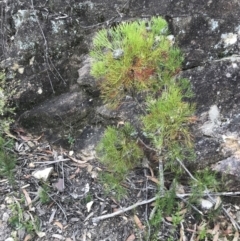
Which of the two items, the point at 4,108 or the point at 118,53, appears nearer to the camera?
the point at 118,53

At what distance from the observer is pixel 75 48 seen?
9.89 feet

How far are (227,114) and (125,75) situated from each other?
A: 38.5 inches

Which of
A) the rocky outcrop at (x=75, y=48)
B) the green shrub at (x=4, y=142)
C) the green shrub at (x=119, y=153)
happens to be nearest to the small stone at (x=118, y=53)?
the green shrub at (x=119, y=153)

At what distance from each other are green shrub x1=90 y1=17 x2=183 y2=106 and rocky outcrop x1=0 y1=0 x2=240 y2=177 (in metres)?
0.70

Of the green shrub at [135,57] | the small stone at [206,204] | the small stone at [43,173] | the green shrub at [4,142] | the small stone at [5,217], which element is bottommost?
the small stone at [206,204]

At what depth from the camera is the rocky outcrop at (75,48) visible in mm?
2734

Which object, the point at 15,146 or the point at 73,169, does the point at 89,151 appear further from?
the point at 15,146

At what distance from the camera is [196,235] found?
240 cm

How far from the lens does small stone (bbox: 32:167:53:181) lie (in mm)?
2645

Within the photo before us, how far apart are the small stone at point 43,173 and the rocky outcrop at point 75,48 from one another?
30cm

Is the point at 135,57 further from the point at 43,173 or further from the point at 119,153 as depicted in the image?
the point at 43,173

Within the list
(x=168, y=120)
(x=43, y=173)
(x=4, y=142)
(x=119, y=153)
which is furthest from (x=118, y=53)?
(x=4, y=142)

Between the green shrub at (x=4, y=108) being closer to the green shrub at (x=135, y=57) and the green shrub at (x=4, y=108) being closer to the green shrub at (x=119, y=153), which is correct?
the green shrub at (x=119, y=153)

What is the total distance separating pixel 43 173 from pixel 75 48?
100 centimetres
